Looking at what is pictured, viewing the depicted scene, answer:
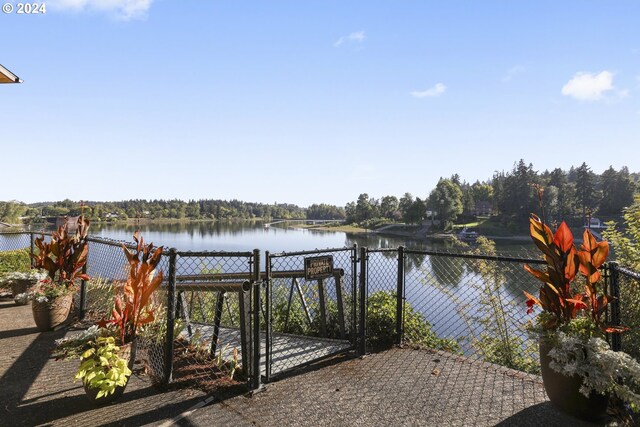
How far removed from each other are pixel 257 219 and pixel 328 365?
5874 inches

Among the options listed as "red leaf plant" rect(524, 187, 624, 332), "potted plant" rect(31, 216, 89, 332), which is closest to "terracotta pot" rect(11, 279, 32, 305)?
"potted plant" rect(31, 216, 89, 332)

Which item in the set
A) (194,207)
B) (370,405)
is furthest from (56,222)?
(194,207)

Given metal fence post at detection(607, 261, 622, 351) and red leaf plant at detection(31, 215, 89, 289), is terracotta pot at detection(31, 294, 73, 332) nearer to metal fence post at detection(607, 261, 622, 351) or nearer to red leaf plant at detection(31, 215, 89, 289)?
red leaf plant at detection(31, 215, 89, 289)

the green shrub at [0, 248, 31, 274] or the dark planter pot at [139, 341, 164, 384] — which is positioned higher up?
the green shrub at [0, 248, 31, 274]

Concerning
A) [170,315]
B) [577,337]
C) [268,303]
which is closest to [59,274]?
[170,315]

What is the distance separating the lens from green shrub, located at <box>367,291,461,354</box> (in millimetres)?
4801

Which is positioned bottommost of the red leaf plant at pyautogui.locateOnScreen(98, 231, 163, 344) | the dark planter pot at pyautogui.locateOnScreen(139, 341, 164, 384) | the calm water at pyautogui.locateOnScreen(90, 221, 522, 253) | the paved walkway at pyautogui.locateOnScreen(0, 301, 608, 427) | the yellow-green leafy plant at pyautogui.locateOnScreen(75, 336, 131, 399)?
the calm water at pyautogui.locateOnScreen(90, 221, 522, 253)

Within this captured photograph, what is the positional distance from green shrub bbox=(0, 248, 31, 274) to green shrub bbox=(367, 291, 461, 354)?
28.1 feet

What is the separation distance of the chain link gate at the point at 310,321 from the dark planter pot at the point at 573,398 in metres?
2.11

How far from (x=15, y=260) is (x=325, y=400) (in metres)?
9.49

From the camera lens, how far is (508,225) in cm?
6053

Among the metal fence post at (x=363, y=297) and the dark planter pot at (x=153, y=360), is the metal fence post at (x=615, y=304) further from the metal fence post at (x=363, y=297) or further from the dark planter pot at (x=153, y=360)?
the dark planter pot at (x=153, y=360)

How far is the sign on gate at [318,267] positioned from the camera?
4.16 m

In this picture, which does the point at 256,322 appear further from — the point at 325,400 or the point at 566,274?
the point at 566,274
